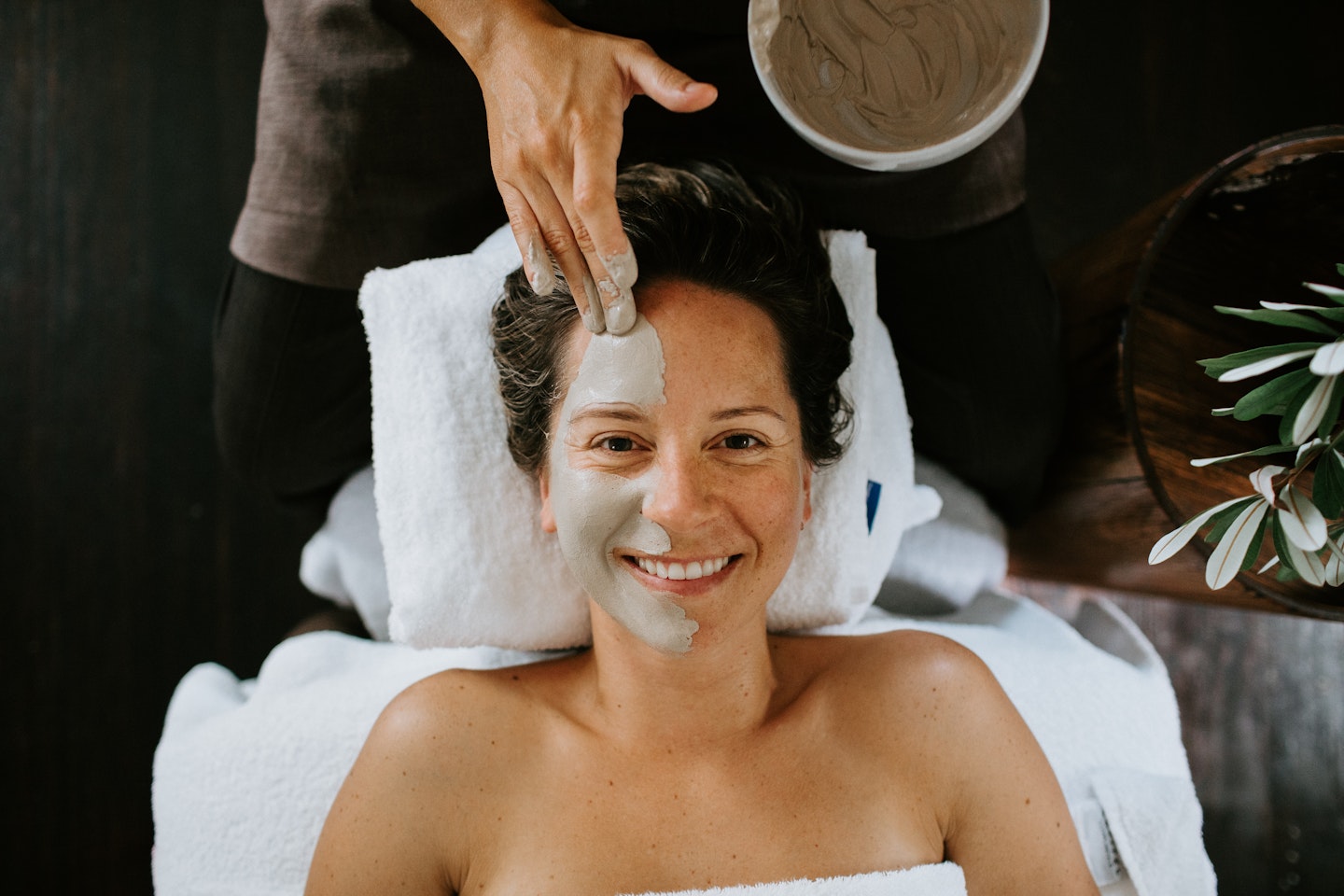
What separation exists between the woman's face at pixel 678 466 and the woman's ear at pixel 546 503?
0.14 ft

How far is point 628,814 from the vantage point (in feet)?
3.61

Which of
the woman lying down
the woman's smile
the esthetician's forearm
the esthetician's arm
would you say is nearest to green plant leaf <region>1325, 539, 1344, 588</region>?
the woman lying down

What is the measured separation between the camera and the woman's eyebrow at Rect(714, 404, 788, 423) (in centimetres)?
95

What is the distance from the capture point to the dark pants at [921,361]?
1204mm

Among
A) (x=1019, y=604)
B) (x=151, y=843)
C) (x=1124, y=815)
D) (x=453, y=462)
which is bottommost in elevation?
(x=151, y=843)

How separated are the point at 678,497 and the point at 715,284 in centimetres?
22

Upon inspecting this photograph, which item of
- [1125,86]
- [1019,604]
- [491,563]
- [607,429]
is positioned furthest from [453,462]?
[1125,86]

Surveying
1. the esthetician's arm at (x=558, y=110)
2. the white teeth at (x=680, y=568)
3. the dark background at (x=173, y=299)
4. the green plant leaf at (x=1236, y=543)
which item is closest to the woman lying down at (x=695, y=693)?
the white teeth at (x=680, y=568)

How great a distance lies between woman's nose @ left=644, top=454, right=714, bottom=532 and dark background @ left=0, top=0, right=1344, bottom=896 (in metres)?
0.97

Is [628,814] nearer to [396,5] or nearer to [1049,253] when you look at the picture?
[396,5]

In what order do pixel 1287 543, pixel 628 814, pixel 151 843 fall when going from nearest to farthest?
pixel 1287 543
pixel 628 814
pixel 151 843

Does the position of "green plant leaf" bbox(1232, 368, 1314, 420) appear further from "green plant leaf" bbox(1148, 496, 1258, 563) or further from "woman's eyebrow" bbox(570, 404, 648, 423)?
"woman's eyebrow" bbox(570, 404, 648, 423)

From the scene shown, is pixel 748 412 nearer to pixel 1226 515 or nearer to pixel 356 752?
pixel 1226 515

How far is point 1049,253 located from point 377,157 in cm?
113
